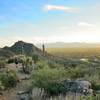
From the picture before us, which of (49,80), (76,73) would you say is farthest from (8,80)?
(49,80)

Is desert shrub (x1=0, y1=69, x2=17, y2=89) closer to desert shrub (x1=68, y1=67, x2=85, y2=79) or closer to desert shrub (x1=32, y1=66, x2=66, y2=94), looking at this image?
desert shrub (x1=32, y1=66, x2=66, y2=94)

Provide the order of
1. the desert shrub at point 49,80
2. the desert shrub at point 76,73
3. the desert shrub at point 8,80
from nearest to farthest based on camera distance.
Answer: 1. the desert shrub at point 49,80
2. the desert shrub at point 76,73
3. the desert shrub at point 8,80

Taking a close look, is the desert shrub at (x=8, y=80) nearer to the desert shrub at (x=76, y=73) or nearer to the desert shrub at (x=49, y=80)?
the desert shrub at (x=49, y=80)

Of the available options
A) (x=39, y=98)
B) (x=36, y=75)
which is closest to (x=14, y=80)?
A: (x=36, y=75)

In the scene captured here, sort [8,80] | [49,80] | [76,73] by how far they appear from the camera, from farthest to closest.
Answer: [8,80] < [76,73] < [49,80]

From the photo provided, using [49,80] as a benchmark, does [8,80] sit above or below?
below

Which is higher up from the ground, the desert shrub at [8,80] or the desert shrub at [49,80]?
the desert shrub at [49,80]

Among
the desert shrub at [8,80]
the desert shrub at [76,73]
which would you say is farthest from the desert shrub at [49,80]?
the desert shrub at [8,80]

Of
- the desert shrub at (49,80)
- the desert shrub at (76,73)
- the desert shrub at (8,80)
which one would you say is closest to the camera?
the desert shrub at (49,80)

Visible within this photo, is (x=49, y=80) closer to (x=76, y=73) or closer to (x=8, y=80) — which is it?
(x=76, y=73)

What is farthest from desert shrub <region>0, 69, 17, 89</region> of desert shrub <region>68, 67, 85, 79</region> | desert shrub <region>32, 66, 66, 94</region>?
desert shrub <region>68, 67, 85, 79</region>

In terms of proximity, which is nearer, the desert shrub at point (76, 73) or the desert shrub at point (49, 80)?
the desert shrub at point (49, 80)

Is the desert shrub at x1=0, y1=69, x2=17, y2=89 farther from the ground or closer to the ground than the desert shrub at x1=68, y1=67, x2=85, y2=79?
closer to the ground

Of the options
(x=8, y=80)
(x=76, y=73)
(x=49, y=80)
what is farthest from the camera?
(x=8, y=80)
